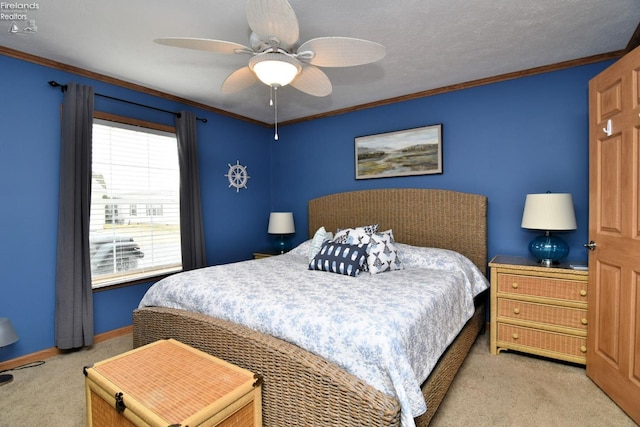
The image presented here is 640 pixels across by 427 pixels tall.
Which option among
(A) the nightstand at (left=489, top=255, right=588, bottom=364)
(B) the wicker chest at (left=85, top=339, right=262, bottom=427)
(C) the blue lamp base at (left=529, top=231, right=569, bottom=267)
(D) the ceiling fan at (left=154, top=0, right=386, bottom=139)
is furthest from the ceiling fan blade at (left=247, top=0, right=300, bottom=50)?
(C) the blue lamp base at (left=529, top=231, right=569, bottom=267)

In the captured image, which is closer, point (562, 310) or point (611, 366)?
point (611, 366)

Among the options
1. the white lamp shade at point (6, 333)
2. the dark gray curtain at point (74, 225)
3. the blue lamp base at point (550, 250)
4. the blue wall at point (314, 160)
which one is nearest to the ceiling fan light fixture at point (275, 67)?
the dark gray curtain at point (74, 225)

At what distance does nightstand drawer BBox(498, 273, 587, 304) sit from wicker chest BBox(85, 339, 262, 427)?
2175mm

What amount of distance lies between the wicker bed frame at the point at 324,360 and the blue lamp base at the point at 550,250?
530 mm

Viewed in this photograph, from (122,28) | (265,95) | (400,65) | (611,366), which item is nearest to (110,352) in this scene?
(122,28)

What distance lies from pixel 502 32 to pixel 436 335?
2.19 metres

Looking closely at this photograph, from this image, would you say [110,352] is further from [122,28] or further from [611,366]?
[611,366]

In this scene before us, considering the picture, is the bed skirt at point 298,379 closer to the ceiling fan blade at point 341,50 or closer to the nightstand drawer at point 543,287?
the nightstand drawer at point 543,287

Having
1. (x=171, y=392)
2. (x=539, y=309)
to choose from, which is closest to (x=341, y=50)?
(x=171, y=392)

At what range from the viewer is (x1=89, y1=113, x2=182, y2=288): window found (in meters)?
3.05

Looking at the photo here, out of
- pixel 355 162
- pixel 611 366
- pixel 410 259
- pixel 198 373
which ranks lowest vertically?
pixel 611 366

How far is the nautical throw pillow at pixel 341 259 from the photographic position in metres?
2.55

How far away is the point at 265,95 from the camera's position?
11.8ft

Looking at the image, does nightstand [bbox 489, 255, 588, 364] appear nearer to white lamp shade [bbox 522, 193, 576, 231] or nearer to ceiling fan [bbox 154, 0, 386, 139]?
white lamp shade [bbox 522, 193, 576, 231]
